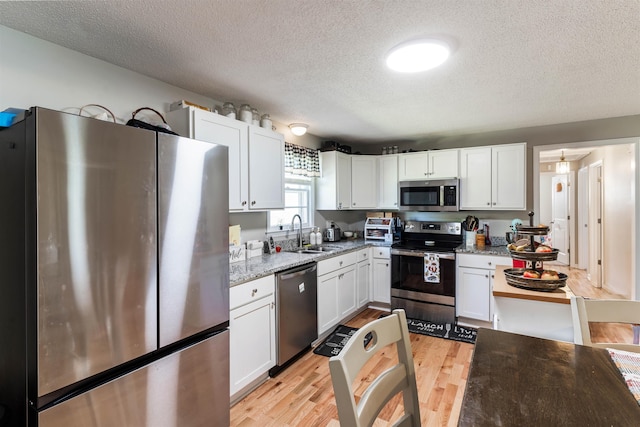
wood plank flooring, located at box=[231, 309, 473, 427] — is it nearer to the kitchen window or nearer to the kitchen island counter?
the kitchen island counter

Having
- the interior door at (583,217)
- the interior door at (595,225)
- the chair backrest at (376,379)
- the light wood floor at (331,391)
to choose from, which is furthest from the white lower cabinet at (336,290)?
the interior door at (583,217)

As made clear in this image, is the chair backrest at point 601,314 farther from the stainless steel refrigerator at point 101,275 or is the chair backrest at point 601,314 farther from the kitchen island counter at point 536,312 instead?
the stainless steel refrigerator at point 101,275

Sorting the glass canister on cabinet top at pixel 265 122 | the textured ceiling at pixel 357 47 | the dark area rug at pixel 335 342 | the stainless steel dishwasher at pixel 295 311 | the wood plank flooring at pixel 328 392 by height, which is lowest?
the wood plank flooring at pixel 328 392

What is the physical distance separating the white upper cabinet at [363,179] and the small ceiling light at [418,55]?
Answer: 7.61 ft

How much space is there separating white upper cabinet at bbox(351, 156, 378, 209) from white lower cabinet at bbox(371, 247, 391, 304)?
2.34 ft

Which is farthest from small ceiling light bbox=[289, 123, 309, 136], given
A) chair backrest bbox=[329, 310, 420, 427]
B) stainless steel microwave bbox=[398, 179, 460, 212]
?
chair backrest bbox=[329, 310, 420, 427]

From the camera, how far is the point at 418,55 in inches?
72.8

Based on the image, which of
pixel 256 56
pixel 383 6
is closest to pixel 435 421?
pixel 383 6

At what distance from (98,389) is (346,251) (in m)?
2.55

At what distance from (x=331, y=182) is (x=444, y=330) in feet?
7.05

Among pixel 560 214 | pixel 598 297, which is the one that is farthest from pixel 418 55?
pixel 560 214

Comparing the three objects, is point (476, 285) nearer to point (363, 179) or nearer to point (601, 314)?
point (363, 179)

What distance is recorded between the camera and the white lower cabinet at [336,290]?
121 inches

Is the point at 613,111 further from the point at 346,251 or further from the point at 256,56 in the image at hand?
the point at 256,56
